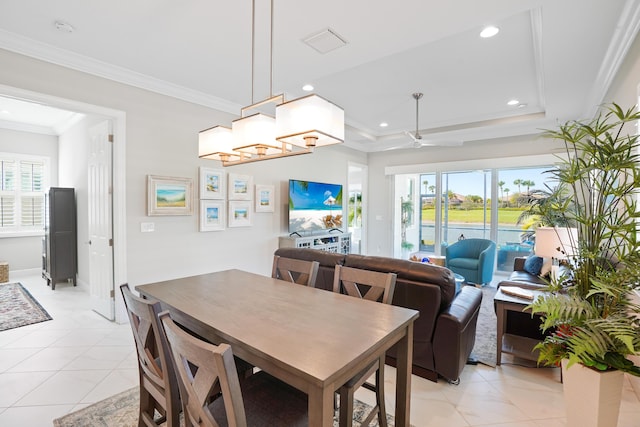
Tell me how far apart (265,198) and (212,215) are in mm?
1003

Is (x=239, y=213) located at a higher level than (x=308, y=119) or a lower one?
lower

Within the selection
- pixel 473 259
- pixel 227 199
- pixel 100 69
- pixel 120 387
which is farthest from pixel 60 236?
pixel 473 259

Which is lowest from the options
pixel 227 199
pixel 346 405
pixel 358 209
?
pixel 346 405

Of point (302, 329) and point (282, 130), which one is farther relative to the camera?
point (282, 130)

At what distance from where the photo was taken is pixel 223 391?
921 millimetres

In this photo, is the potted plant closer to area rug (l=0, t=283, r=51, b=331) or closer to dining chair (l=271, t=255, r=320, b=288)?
dining chair (l=271, t=255, r=320, b=288)

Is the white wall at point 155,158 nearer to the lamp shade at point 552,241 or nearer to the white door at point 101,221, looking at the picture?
the white door at point 101,221

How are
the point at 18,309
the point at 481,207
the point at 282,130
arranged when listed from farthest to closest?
1. the point at 481,207
2. the point at 18,309
3. the point at 282,130

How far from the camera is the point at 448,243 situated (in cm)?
646

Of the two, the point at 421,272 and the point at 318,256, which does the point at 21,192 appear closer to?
the point at 318,256

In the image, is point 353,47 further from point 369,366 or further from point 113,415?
point 113,415

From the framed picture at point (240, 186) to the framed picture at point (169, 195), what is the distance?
592 mm

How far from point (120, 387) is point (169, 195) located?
6.83 feet

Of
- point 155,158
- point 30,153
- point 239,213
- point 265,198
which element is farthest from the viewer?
point 30,153
